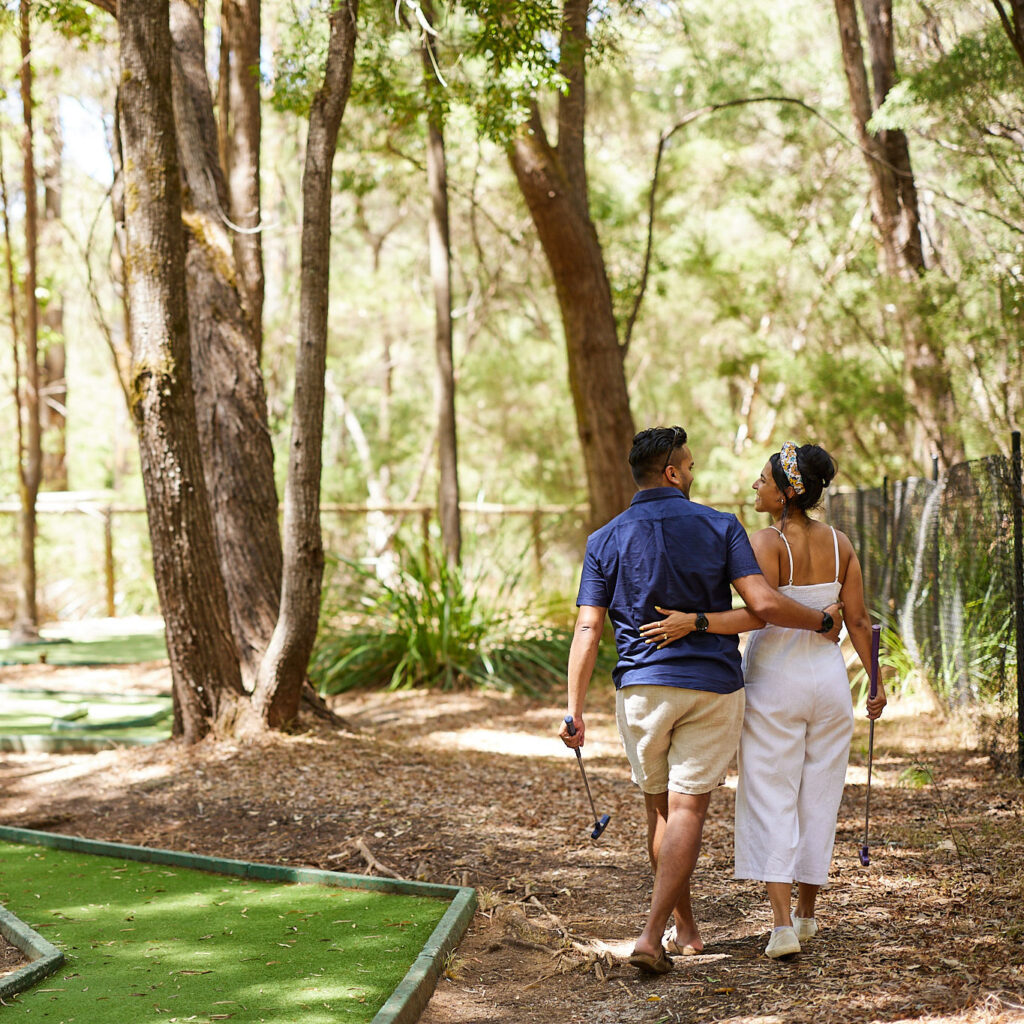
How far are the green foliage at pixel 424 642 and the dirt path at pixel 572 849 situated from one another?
1.27 meters

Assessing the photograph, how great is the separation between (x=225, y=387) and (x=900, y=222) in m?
9.47

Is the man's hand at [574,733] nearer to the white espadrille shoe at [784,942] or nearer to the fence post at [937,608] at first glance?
the white espadrille shoe at [784,942]

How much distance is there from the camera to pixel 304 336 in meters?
6.77

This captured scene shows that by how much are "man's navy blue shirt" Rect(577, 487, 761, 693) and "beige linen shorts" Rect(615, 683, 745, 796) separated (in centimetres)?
4

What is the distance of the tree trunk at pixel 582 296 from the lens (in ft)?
36.5

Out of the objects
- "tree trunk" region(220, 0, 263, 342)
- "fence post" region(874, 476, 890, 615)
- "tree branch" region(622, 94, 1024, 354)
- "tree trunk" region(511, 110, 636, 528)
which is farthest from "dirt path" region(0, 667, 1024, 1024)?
"tree branch" region(622, 94, 1024, 354)

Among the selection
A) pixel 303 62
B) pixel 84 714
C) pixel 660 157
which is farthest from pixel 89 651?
pixel 660 157

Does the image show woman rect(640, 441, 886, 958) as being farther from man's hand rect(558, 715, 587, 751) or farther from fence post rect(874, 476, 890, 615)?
fence post rect(874, 476, 890, 615)

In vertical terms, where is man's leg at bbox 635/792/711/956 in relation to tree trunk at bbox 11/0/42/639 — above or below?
below

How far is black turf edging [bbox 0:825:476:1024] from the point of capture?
3449mm

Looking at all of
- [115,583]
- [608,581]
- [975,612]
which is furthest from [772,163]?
[608,581]

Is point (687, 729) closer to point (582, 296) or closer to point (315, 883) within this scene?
point (315, 883)

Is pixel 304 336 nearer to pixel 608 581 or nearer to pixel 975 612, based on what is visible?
pixel 608 581

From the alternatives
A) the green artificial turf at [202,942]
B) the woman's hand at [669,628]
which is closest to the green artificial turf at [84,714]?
the green artificial turf at [202,942]
